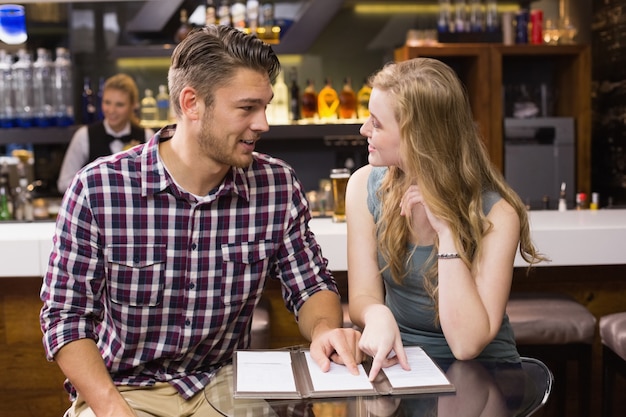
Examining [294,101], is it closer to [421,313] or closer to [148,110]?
[148,110]

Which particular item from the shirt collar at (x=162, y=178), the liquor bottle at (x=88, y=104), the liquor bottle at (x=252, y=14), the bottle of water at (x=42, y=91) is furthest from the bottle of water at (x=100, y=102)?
the shirt collar at (x=162, y=178)

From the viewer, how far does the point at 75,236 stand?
181 centimetres

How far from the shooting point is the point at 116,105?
4.85 meters

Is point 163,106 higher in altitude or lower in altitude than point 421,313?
higher

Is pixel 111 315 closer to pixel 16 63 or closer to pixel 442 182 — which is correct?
pixel 442 182

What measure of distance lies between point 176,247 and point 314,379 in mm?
547

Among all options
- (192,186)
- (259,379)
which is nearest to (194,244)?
(192,186)

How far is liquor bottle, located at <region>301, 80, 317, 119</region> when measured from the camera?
503 centimetres

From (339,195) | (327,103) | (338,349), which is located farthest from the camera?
(327,103)

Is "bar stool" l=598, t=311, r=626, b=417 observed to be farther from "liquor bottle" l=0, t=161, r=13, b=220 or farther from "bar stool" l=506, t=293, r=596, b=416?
"liquor bottle" l=0, t=161, r=13, b=220

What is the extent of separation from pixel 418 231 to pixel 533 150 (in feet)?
10.5

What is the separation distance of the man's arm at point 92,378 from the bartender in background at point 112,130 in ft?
10.6

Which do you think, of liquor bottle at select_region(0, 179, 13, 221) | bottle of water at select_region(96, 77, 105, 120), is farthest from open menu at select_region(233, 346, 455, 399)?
bottle of water at select_region(96, 77, 105, 120)

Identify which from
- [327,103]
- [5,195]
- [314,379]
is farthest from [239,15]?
[314,379]
